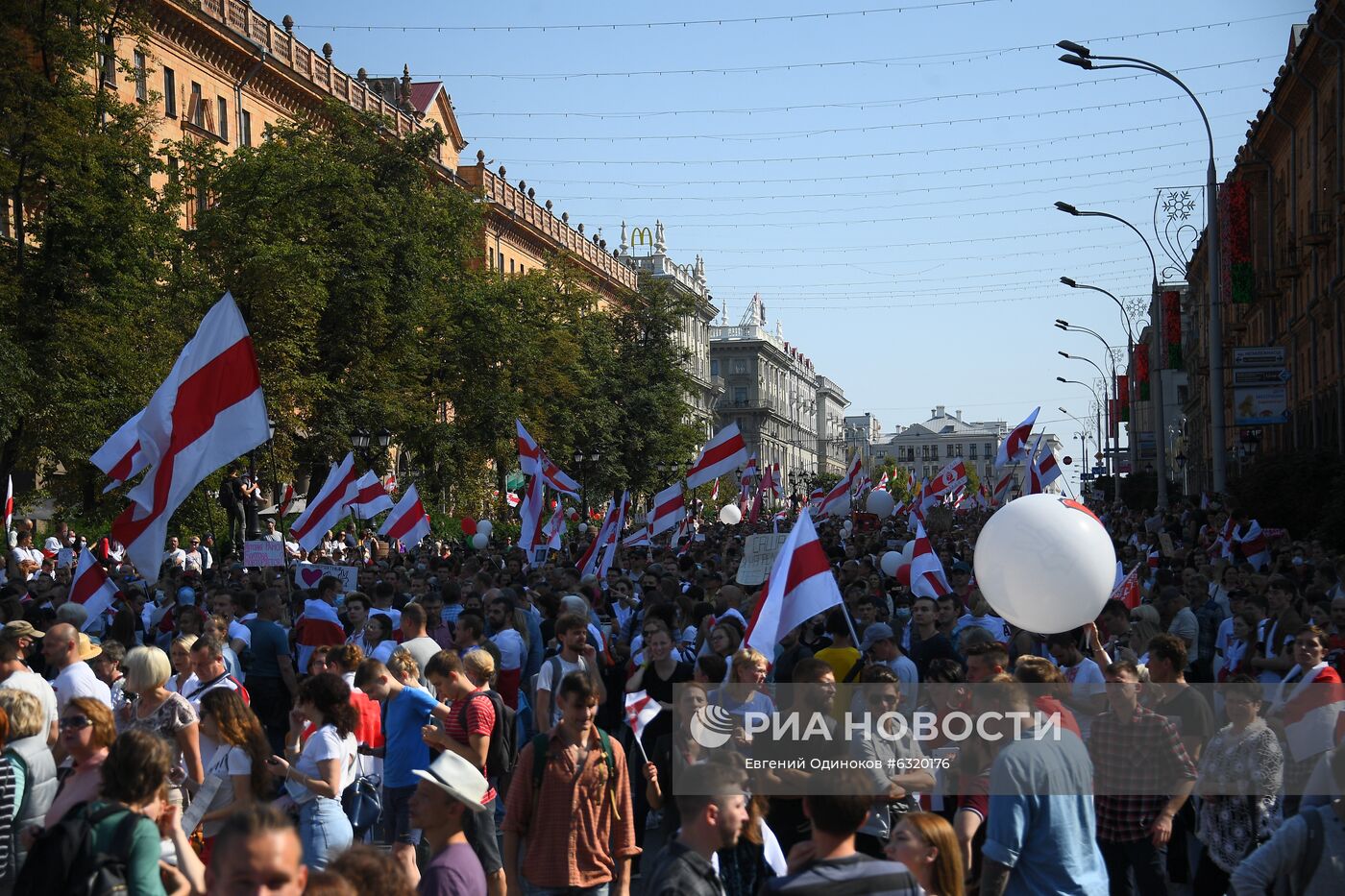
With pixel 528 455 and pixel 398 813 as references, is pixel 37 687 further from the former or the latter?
pixel 528 455

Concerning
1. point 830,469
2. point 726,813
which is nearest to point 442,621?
point 726,813

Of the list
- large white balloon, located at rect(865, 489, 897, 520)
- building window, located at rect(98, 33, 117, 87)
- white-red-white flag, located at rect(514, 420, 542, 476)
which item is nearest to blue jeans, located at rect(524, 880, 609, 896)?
white-red-white flag, located at rect(514, 420, 542, 476)

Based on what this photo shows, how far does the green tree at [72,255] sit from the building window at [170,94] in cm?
1309

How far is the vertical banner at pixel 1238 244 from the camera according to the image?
4853 cm

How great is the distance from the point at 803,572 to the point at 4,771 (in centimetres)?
467

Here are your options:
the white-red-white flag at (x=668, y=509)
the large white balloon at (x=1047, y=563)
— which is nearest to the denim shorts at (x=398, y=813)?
the large white balloon at (x=1047, y=563)

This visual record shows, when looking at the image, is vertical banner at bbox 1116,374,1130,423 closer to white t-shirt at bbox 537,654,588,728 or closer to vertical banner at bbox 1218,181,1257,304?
vertical banner at bbox 1218,181,1257,304

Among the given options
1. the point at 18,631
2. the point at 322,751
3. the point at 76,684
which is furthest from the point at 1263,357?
the point at 322,751

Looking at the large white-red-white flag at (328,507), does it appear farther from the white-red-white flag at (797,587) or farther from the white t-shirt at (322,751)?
the white t-shirt at (322,751)

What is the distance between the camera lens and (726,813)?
548 centimetres

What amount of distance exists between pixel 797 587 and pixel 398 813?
2.69 metres

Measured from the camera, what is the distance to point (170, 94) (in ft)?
146

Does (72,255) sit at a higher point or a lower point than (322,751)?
higher

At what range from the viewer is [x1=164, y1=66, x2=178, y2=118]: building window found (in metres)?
44.2
